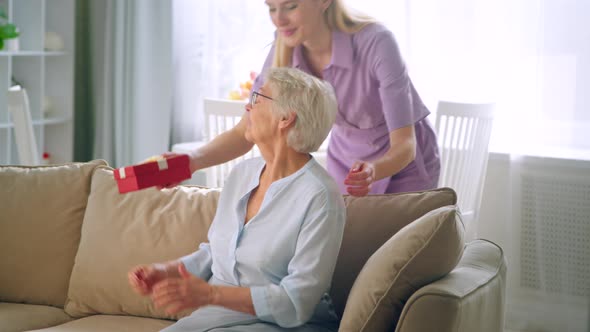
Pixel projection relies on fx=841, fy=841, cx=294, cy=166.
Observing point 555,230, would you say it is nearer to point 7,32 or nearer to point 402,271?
point 402,271

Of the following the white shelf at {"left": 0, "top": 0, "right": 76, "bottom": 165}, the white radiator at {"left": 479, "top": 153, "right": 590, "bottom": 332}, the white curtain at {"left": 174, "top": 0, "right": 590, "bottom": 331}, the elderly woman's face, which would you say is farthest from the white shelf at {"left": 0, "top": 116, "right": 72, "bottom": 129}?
the elderly woman's face

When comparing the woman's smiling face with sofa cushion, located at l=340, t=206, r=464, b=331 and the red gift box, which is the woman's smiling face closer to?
the red gift box

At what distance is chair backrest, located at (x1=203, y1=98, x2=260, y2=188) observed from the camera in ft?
11.0

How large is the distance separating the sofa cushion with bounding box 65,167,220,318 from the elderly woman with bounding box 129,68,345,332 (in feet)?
0.81

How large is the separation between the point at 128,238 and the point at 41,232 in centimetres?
32

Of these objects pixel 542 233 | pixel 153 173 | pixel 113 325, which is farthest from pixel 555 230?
pixel 153 173

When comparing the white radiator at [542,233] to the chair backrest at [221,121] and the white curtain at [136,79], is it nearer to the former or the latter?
the chair backrest at [221,121]

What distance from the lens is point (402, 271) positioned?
1.72 meters

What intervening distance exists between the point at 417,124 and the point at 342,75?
0.29 m

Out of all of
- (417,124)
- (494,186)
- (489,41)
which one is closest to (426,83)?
(489,41)

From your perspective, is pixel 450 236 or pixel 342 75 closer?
pixel 450 236

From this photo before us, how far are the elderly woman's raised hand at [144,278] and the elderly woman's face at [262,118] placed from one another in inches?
15.5

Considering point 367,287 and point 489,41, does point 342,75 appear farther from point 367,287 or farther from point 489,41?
point 489,41

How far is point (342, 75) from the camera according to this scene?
2.43 metres
